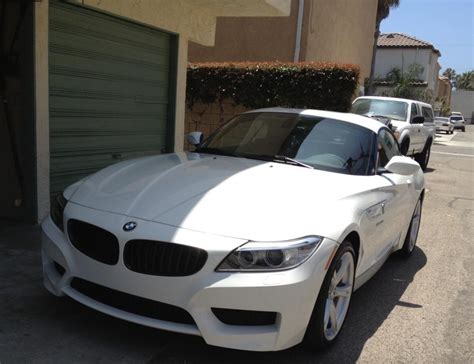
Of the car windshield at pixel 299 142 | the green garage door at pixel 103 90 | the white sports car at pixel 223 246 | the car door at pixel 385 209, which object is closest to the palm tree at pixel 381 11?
the green garage door at pixel 103 90

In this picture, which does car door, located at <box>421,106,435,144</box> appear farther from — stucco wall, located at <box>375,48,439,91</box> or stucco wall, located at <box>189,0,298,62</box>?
stucco wall, located at <box>375,48,439,91</box>

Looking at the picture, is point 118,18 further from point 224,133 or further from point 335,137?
point 335,137

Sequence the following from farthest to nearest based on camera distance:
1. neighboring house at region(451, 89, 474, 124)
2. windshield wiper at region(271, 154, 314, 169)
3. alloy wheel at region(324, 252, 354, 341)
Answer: neighboring house at region(451, 89, 474, 124) < windshield wiper at region(271, 154, 314, 169) < alloy wheel at region(324, 252, 354, 341)

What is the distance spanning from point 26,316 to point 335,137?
2814 millimetres

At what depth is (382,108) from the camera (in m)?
13.6

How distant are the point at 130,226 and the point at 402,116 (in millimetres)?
11599

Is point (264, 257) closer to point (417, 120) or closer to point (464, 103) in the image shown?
point (417, 120)

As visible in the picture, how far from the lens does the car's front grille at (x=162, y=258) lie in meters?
2.81

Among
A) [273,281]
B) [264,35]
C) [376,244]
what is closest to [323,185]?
[376,244]

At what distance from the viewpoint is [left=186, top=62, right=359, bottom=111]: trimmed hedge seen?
11.7 m

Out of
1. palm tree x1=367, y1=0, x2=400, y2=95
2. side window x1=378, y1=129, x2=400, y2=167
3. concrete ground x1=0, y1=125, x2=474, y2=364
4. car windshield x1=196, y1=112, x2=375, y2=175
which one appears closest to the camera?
concrete ground x1=0, y1=125, x2=474, y2=364

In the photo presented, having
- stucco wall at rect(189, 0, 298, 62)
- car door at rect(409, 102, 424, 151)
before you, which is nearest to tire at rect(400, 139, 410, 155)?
car door at rect(409, 102, 424, 151)

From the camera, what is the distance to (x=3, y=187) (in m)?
5.86

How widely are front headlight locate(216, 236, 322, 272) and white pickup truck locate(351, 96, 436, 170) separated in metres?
10.1
